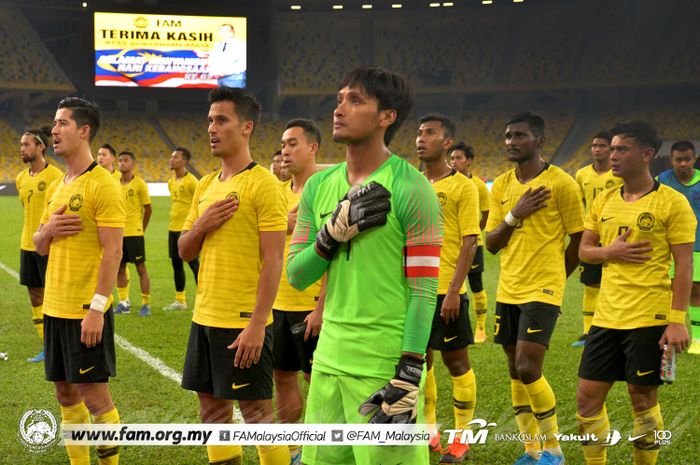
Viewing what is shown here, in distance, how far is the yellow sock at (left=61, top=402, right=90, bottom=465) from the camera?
4652 millimetres

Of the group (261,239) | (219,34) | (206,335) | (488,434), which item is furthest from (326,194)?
(219,34)

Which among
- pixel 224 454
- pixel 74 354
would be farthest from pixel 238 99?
pixel 224 454

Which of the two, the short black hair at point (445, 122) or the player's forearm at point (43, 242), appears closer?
the player's forearm at point (43, 242)

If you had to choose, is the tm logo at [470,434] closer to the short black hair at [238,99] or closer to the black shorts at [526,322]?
the black shorts at [526,322]

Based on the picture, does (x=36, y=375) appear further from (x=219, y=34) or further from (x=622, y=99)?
(x=622, y=99)

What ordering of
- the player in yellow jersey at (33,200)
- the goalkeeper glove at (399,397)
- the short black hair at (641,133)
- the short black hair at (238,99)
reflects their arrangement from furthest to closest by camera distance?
the player in yellow jersey at (33,200), the short black hair at (641,133), the short black hair at (238,99), the goalkeeper glove at (399,397)

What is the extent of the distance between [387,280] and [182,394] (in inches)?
176

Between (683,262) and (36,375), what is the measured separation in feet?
19.6

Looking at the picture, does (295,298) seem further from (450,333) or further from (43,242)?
(43,242)

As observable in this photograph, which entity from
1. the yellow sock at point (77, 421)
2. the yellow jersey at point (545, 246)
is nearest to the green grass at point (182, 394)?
the yellow sock at point (77, 421)

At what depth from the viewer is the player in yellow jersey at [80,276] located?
4535 mm

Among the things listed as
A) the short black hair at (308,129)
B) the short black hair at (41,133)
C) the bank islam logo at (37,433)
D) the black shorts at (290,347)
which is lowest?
the bank islam logo at (37,433)

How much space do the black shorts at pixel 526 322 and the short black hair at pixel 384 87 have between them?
2.58m

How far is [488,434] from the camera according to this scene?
6.05 meters
